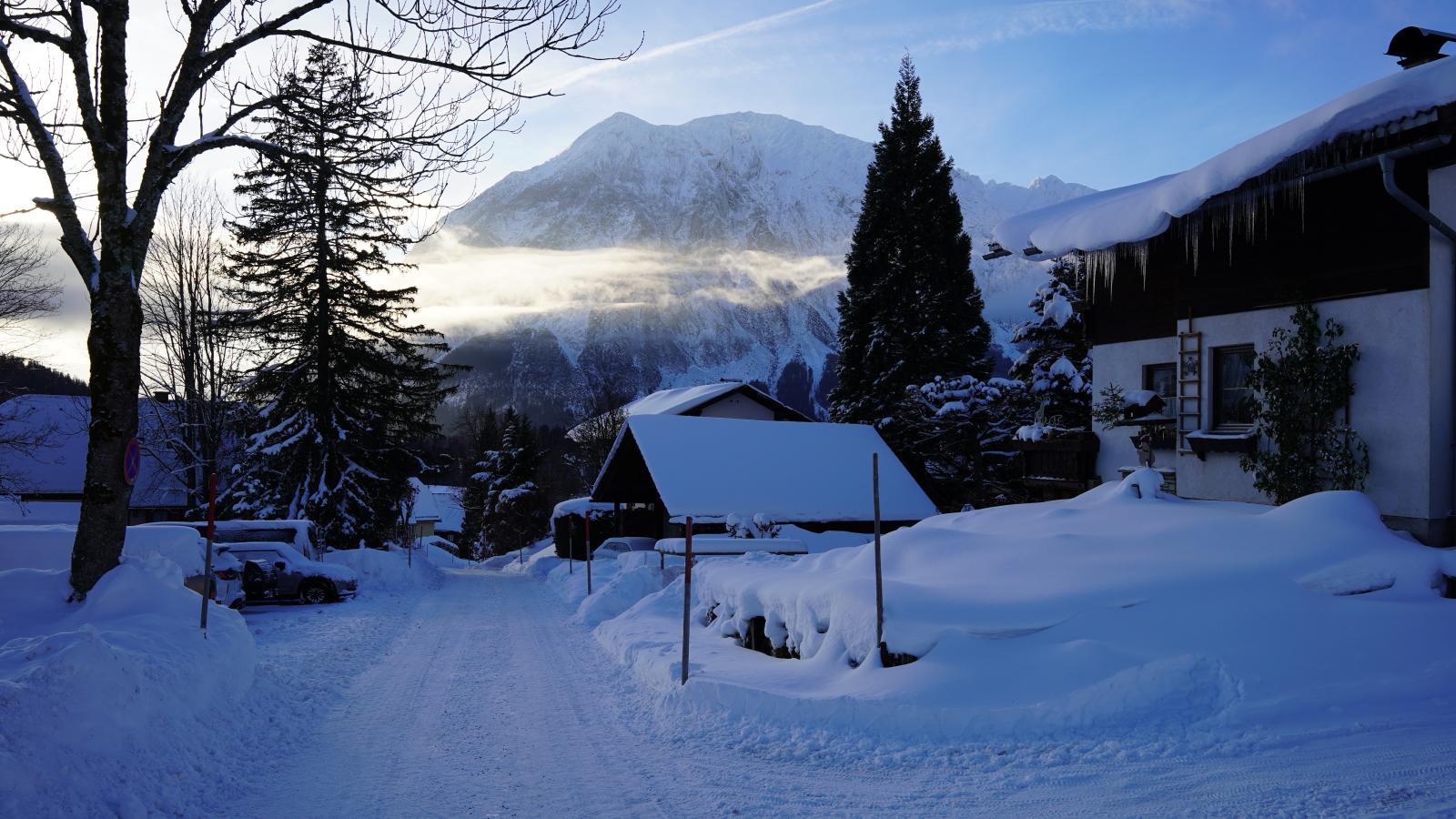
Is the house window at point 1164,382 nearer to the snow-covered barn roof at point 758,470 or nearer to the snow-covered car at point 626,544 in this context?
the snow-covered barn roof at point 758,470

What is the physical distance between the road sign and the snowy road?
295 cm

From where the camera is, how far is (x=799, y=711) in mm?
7430

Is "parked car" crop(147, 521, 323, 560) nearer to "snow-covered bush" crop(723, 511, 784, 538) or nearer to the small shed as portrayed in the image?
the small shed

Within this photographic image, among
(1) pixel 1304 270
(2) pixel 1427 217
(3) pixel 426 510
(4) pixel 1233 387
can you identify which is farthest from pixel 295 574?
(3) pixel 426 510

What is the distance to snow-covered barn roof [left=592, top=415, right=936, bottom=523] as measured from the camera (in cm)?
2544

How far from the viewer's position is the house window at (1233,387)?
43.3 ft

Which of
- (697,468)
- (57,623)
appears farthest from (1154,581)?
(697,468)

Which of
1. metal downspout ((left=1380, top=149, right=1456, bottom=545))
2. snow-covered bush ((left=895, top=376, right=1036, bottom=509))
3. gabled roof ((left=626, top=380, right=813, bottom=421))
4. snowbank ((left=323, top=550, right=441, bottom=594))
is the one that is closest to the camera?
metal downspout ((left=1380, top=149, right=1456, bottom=545))

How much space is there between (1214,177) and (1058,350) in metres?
19.0

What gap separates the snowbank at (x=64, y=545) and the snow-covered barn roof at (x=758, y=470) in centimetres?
1188

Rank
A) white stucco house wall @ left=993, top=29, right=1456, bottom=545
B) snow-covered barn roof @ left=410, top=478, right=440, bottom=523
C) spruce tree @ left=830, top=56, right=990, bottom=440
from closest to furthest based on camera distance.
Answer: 1. white stucco house wall @ left=993, top=29, right=1456, bottom=545
2. spruce tree @ left=830, top=56, right=990, bottom=440
3. snow-covered barn roof @ left=410, top=478, right=440, bottom=523

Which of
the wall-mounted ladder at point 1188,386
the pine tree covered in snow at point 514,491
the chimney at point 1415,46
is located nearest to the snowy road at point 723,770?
the wall-mounted ladder at point 1188,386

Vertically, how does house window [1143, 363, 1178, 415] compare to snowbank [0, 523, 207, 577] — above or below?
above

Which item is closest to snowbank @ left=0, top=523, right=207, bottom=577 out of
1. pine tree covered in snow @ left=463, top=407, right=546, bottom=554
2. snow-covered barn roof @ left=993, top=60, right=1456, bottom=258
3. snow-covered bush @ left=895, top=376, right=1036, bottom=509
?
snow-covered barn roof @ left=993, top=60, right=1456, bottom=258
